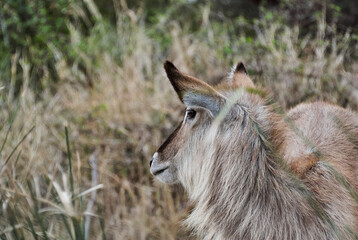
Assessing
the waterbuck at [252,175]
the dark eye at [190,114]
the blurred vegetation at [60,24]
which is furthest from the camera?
the blurred vegetation at [60,24]

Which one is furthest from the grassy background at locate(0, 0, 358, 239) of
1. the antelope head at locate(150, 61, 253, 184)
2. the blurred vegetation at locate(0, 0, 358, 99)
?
the antelope head at locate(150, 61, 253, 184)

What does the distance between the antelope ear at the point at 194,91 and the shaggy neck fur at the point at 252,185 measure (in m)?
0.13

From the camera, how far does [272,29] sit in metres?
6.18

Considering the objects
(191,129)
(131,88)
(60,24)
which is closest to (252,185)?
(191,129)

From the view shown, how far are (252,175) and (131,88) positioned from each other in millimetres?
4016

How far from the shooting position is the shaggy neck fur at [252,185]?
274 cm

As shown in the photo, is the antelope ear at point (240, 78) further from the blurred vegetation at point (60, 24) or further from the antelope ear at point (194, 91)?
the blurred vegetation at point (60, 24)

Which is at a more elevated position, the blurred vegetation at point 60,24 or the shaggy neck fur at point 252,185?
the blurred vegetation at point 60,24

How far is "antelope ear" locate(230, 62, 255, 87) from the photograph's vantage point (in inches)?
129

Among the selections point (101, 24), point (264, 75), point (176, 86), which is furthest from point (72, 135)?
point (176, 86)

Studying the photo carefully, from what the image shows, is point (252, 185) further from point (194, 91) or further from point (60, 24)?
point (60, 24)

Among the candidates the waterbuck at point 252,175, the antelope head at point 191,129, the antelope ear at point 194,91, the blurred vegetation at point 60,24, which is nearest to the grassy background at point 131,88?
the blurred vegetation at point 60,24

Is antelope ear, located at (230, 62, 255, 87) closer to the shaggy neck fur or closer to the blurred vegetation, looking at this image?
the shaggy neck fur

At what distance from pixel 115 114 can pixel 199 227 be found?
142 inches
